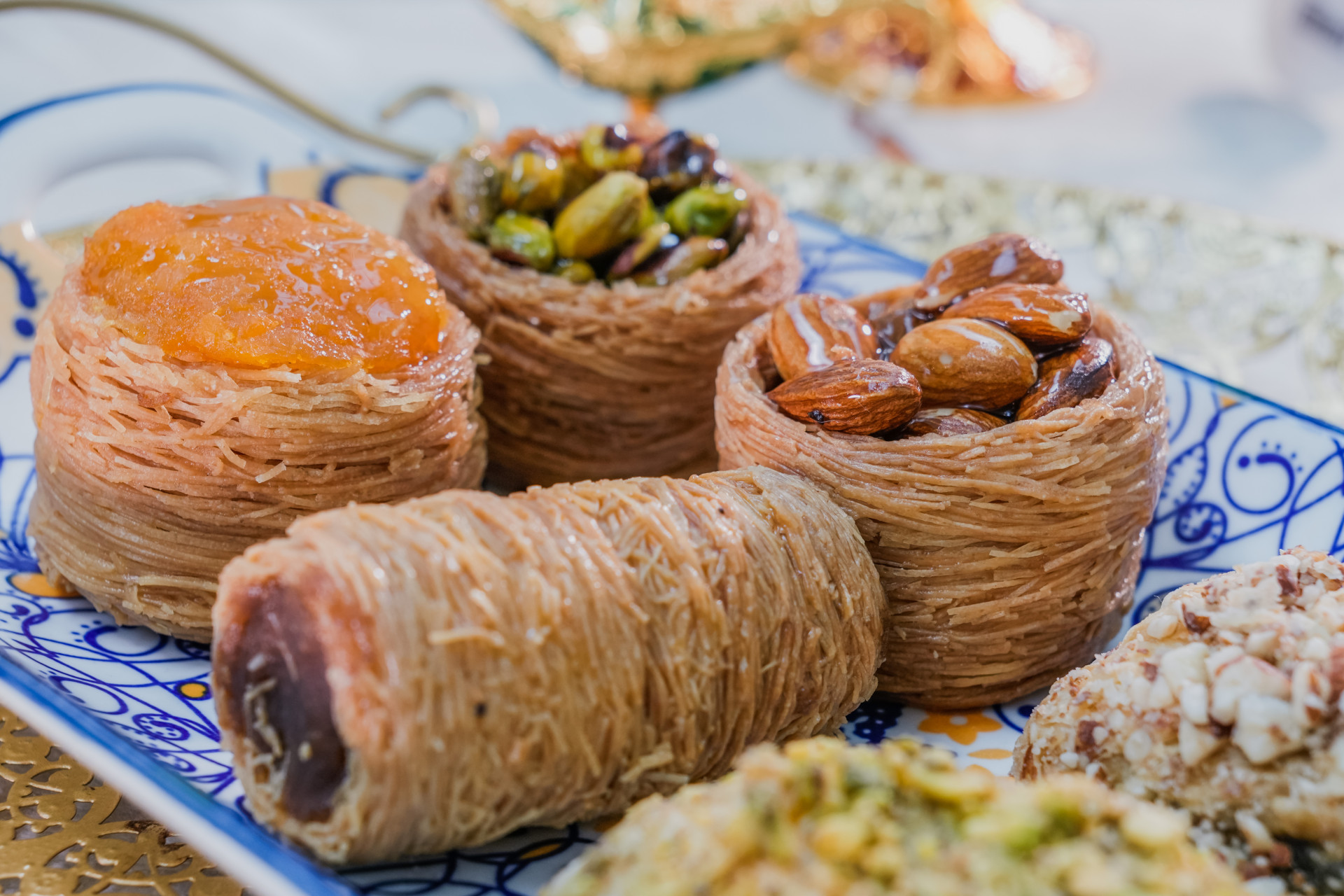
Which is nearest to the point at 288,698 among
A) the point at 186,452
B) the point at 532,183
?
the point at 186,452

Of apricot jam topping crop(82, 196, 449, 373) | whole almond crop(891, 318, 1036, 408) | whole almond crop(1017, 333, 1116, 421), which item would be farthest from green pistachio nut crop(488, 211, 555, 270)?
whole almond crop(1017, 333, 1116, 421)

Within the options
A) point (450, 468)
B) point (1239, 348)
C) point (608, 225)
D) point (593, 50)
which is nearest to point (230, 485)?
point (450, 468)

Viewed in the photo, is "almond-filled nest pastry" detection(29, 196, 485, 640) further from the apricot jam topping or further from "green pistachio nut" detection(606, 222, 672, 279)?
"green pistachio nut" detection(606, 222, 672, 279)

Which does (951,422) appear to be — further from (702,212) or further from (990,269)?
(702,212)

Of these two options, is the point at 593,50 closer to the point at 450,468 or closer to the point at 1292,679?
the point at 450,468

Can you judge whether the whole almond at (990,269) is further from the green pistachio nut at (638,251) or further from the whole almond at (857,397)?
the green pistachio nut at (638,251)

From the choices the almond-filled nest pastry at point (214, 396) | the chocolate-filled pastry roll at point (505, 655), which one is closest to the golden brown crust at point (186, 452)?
the almond-filled nest pastry at point (214, 396)

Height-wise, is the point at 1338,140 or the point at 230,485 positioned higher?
the point at 1338,140

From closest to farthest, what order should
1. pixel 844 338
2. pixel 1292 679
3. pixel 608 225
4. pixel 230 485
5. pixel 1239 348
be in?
1. pixel 1292 679
2. pixel 230 485
3. pixel 844 338
4. pixel 608 225
5. pixel 1239 348
